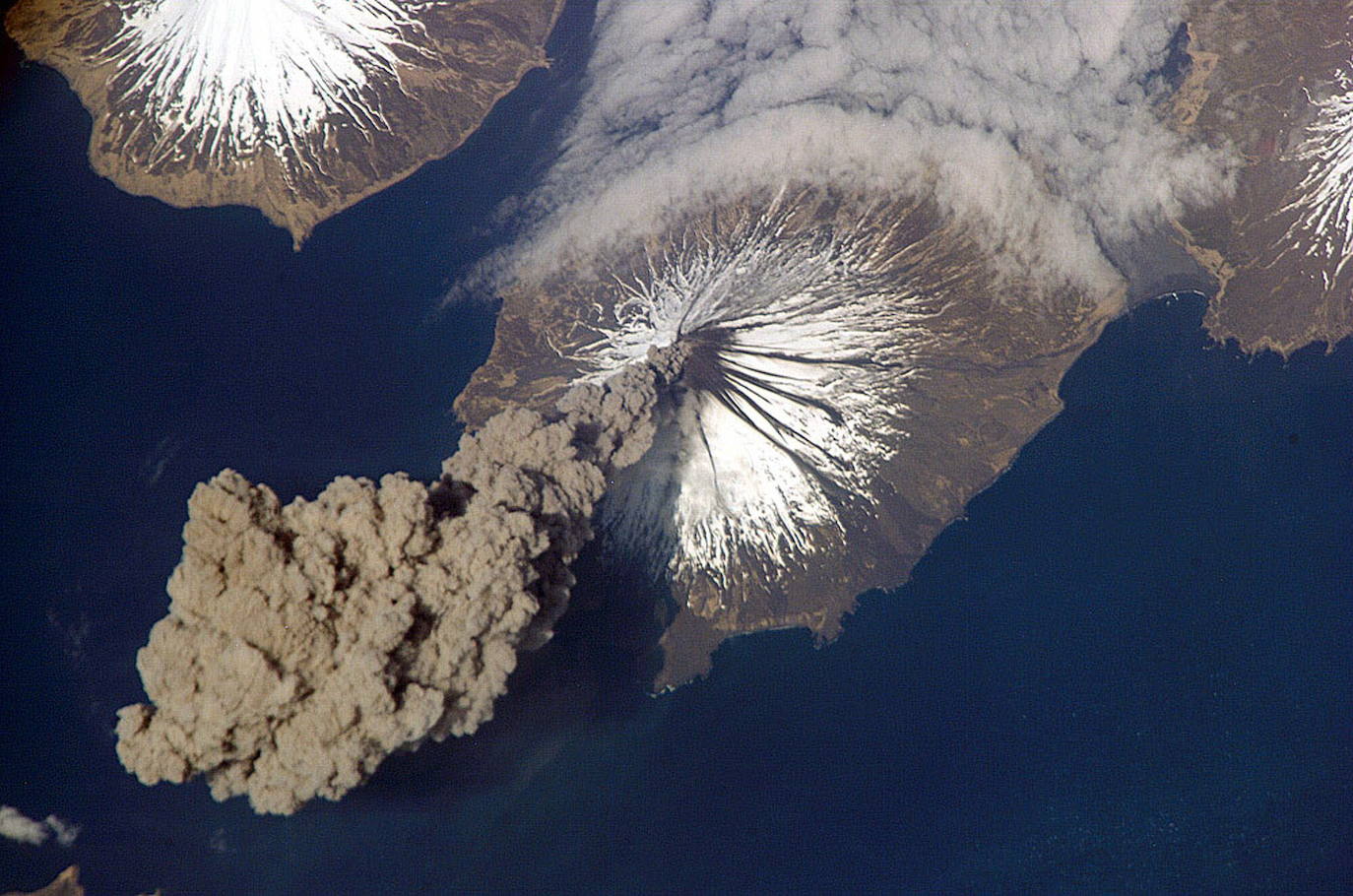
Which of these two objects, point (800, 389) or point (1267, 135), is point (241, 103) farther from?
point (1267, 135)

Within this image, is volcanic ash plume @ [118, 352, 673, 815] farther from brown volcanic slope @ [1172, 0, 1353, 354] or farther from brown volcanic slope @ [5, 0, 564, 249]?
brown volcanic slope @ [1172, 0, 1353, 354]

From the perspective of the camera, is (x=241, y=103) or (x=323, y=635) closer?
(x=323, y=635)

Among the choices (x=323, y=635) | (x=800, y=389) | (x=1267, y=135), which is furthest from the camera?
(x=1267, y=135)

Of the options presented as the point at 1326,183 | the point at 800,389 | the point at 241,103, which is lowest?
the point at 800,389

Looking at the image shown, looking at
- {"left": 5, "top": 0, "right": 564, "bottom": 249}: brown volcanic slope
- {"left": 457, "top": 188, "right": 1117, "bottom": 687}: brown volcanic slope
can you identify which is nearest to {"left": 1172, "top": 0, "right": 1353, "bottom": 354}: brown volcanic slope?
{"left": 457, "top": 188, "right": 1117, "bottom": 687}: brown volcanic slope

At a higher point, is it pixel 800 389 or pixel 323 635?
pixel 800 389

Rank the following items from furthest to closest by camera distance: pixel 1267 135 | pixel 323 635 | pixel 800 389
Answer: pixel 1267 135 → pixel 800 389 → pixel 323 635

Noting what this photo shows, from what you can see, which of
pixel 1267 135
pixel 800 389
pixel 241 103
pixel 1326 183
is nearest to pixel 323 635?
pixel 800 389

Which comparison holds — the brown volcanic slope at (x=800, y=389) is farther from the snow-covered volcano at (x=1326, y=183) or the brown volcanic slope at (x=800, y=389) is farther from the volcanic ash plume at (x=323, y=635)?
the snow-covered volcano at (x=1326, y=183)
